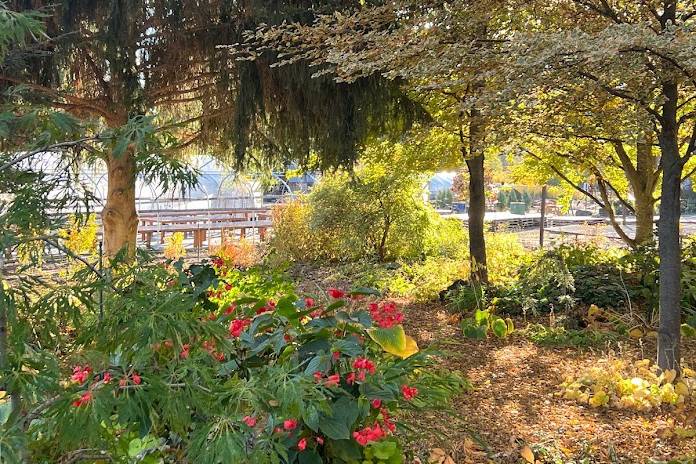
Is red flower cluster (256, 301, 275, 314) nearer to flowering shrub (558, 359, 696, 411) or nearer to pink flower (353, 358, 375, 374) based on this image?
pink flower (353, 358, 375, 374)

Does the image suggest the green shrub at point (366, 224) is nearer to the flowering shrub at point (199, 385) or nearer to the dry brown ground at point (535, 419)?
the dry brown ground at point (535, 419)

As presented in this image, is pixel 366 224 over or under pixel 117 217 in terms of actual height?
under

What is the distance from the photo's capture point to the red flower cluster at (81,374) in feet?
3.56

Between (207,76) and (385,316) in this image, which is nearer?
(385,316)

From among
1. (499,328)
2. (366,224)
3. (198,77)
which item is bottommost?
(499,328)

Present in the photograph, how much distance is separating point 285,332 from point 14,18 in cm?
115

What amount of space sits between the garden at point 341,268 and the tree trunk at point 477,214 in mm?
24

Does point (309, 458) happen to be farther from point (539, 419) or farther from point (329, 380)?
point (539, 419)

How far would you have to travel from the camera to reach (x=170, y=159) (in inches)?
48.4

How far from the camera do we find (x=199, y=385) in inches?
46.3

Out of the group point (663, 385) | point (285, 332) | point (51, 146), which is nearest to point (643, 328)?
point (663, 385)

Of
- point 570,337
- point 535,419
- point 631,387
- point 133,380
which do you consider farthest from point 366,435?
point 570,337

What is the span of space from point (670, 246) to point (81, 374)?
3.16m

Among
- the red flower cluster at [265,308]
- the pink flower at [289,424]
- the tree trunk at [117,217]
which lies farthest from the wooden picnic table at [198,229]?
the pink flower at [289,424]
